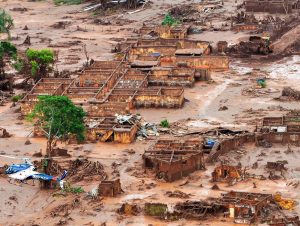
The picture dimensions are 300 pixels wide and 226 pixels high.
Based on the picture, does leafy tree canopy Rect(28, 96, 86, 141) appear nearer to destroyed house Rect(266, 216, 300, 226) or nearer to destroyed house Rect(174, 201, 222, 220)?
destroyed house Rect(174, 201, 222, 220)

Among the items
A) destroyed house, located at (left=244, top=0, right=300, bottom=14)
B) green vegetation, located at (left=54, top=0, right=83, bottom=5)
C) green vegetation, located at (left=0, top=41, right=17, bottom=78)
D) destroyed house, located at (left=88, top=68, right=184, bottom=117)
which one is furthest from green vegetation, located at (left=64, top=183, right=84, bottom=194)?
green vegetation, located at (left=54, top=0, right=83, bottom=5)

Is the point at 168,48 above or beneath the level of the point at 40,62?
beneath

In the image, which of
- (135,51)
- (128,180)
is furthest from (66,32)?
(128,180)

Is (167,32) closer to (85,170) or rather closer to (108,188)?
(85,170)

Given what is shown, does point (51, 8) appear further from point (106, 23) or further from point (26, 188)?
point (26, 188)

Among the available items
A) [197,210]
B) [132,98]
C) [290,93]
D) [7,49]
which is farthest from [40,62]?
[197,210]

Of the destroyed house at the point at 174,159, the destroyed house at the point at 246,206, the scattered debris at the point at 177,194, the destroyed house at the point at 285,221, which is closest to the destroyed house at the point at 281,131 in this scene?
the destroyed house at the point at 174,159

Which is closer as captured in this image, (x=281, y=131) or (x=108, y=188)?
(x=108, y=188)

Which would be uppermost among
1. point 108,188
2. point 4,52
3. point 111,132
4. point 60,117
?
point 60,117
